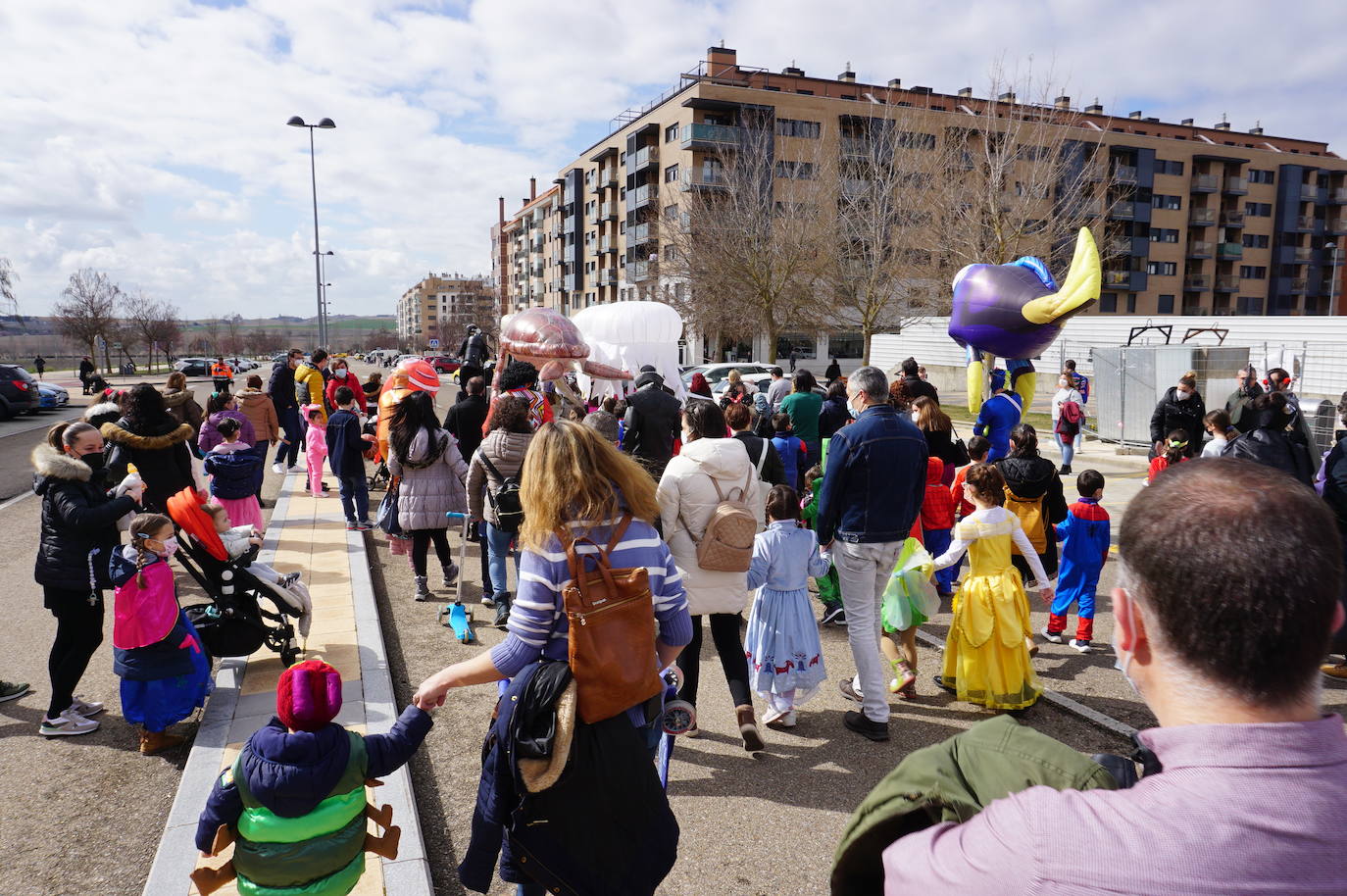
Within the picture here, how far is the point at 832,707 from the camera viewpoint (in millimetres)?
5090

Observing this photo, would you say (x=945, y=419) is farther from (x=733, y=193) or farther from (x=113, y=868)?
(x=733, y=193)

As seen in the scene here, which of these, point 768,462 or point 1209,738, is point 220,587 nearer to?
point 768,462

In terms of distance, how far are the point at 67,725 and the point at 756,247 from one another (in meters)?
30.5

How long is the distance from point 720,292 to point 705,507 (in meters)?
31.1

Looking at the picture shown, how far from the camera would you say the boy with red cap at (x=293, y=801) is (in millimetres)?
2654

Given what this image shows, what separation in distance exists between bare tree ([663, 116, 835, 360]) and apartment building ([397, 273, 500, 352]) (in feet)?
126

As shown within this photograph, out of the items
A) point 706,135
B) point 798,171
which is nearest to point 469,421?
A: point 798,171

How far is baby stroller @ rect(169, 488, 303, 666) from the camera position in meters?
5.06

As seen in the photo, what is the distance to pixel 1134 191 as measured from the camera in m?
57.4

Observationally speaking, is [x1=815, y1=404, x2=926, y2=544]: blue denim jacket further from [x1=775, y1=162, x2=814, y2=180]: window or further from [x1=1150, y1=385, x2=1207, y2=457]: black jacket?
[x1=775, y1=162, x2=814, y2=180]: window

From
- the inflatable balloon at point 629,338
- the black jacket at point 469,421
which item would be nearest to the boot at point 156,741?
the black jacket at point 469,421

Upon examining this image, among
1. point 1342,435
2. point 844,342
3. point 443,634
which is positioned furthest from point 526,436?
point 844,342

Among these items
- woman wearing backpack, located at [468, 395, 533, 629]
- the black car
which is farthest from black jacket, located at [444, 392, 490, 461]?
the black car

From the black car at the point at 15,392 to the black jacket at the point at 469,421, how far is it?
71.6ft
